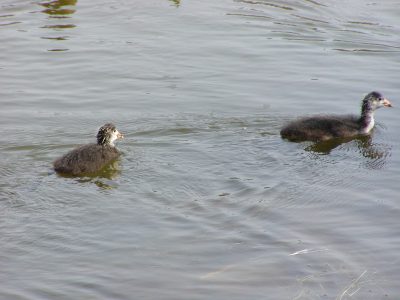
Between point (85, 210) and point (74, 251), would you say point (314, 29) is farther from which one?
point (74, 251)

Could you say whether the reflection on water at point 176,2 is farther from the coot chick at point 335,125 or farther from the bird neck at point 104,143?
the bird neck at point 104,143

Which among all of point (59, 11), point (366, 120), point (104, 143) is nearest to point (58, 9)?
point (59, 11)

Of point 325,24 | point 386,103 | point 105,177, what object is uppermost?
point 325,24

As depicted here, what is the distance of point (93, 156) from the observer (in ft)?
32.8

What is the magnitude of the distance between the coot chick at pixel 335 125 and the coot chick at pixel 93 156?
205cm

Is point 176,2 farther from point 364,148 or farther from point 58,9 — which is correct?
point 364,148

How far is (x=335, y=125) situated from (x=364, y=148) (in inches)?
17.5

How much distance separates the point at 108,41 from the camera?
15.2 m

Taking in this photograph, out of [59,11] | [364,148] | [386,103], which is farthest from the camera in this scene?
[59,11]

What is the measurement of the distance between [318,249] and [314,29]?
346 inches

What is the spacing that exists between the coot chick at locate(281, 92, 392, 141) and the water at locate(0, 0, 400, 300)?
0.17 metres

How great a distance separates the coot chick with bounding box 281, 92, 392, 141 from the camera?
10.7 m

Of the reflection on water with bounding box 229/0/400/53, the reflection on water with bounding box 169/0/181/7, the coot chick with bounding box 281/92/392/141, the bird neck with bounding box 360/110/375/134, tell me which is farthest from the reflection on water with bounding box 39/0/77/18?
the bird neck with bounding box 360/110/375/134

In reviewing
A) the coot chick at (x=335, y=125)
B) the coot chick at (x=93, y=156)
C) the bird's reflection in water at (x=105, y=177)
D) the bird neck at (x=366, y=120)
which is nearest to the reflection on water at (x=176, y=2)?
the coot chick at (x=335, y=125)
